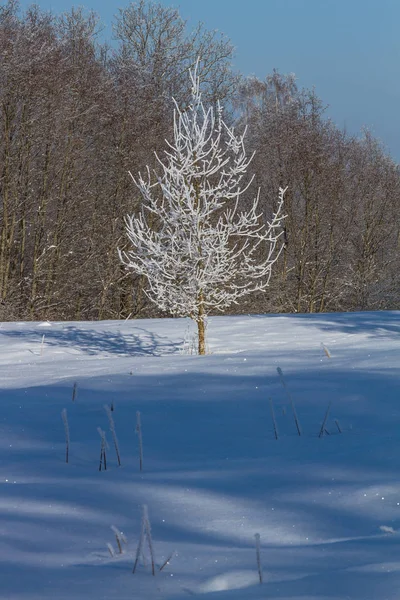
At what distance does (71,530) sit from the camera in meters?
2.47

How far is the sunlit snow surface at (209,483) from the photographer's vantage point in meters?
1.99

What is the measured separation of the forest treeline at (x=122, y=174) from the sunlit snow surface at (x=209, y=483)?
12.4m

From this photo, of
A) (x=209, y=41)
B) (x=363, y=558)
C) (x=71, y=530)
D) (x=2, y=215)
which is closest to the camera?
(x=363, y=558)

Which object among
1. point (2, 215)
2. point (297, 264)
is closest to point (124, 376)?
point (2, 215)

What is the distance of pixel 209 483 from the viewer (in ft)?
9.94

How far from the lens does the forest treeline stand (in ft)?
60.5

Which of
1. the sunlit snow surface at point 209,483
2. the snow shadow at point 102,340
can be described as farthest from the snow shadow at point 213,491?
the snow shadow at point 102,340

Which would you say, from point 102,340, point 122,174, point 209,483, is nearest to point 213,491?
point 209,483

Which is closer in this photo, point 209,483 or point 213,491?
point 213,491

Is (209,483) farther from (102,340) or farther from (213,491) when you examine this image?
(102,340)

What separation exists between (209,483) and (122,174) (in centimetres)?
1826

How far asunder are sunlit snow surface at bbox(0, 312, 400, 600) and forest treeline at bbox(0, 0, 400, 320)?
486 inches

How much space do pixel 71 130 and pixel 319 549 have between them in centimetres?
1925

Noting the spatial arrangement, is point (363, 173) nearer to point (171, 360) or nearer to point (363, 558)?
point (171, 360)
